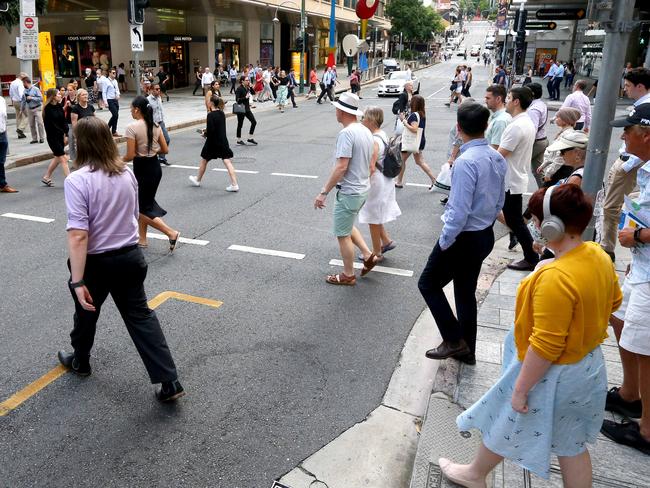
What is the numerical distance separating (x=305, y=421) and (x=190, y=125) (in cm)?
1636

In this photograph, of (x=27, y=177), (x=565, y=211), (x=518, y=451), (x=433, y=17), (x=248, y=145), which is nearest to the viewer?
(x=565, y=211)

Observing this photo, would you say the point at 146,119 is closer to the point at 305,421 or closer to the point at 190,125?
the point at 305,421

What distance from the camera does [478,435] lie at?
3.38m

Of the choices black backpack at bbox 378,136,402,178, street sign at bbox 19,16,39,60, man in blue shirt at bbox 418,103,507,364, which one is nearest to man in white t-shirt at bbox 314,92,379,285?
black backpack at bbox 378,136,402,178

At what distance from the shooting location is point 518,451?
2479mm

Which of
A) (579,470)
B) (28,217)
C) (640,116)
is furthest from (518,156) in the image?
(28,217)

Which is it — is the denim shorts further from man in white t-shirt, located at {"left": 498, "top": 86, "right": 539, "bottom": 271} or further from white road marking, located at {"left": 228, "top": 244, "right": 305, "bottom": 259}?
man in white t-shirt, located at {"left": 498, "top": 86, "right": 539, "bottom": 271}

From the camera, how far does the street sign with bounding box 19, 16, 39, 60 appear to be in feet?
40.5

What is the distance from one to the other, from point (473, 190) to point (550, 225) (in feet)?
5.07

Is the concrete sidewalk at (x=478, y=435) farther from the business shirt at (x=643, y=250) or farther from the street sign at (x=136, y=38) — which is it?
the street sign at (x=136, y=38)

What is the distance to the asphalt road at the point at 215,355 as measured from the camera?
10.8 feet

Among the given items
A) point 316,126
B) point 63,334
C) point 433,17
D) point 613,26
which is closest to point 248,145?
point 316,126

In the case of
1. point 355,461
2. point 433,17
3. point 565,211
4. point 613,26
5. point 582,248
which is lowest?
point 355,461

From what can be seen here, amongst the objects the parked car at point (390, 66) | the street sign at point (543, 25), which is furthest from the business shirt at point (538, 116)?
the parked car at point (390, 66)
